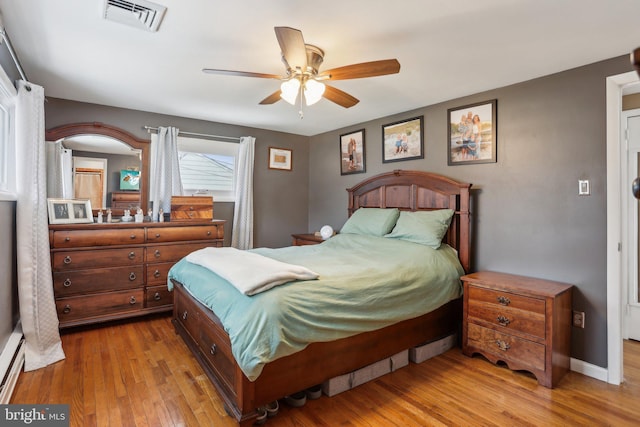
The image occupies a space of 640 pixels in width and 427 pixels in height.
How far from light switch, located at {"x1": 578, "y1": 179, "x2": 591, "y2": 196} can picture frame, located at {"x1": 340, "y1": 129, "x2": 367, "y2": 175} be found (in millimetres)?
2284

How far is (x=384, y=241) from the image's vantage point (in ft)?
10.5

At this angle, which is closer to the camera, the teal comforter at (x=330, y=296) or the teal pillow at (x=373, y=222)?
the teal comforter at (x=330, y=296)

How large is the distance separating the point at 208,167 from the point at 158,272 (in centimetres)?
155

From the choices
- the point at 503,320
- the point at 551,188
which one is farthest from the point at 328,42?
the point at 503,320

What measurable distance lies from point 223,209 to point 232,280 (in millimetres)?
2619

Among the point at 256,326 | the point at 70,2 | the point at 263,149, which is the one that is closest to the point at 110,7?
the point at 70,2

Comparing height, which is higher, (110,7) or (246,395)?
(110,7)

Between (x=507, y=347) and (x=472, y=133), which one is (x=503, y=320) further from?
(x=472, y=133)

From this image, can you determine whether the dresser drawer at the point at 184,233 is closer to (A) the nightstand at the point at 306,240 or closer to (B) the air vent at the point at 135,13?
(A) the nightstand at the point at 306,240

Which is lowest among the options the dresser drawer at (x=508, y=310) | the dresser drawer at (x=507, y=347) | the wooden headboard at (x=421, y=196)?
the dresser drawer at (x=507, y=347)

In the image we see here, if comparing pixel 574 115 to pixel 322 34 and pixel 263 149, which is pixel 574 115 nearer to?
pixel 322 34

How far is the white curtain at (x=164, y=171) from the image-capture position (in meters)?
3.83

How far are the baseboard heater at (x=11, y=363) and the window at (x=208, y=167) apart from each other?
2.24 m

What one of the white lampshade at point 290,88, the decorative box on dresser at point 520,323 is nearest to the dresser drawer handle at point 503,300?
the decorative box on dresser at point 520,323
